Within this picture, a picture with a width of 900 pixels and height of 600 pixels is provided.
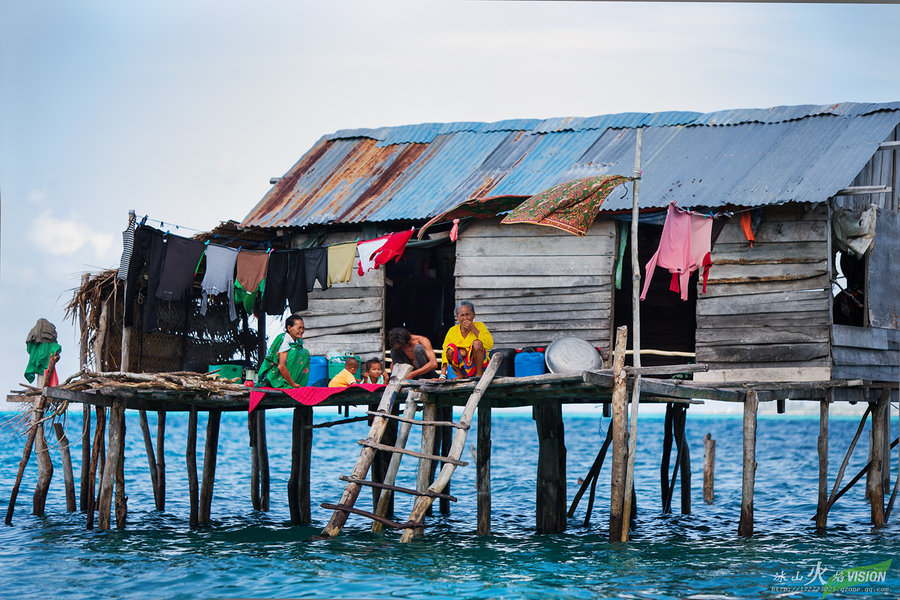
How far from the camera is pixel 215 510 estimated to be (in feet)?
67.3

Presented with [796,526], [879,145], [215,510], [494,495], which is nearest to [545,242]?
[879,145]

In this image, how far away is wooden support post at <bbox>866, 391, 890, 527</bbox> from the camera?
16109 millimetres

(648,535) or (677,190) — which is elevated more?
(677,190)

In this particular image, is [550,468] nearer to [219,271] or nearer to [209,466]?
[209,466]

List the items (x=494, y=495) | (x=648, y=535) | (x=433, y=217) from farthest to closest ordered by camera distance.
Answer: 1. (x=494, y=495)
2. (x=648, y=535)
3. (x=433, y=217)

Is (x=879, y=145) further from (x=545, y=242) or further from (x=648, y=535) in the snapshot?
(x=648, y=535)

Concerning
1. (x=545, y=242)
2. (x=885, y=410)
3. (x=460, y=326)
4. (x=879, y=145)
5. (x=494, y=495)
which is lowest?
(x=494, y=495)

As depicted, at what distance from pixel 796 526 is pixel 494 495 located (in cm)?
908

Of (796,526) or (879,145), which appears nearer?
(879,145)

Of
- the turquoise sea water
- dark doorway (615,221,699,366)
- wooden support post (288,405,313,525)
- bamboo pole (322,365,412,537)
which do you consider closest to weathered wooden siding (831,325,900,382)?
the turquoise sea water

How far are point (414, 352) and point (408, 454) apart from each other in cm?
177

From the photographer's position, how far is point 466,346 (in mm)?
13438

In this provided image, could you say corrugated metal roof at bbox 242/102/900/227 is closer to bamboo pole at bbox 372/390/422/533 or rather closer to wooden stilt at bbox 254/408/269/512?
bamboo pole at bbox 372/390/422/533

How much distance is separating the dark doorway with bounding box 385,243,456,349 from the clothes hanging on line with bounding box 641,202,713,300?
4.64 m
